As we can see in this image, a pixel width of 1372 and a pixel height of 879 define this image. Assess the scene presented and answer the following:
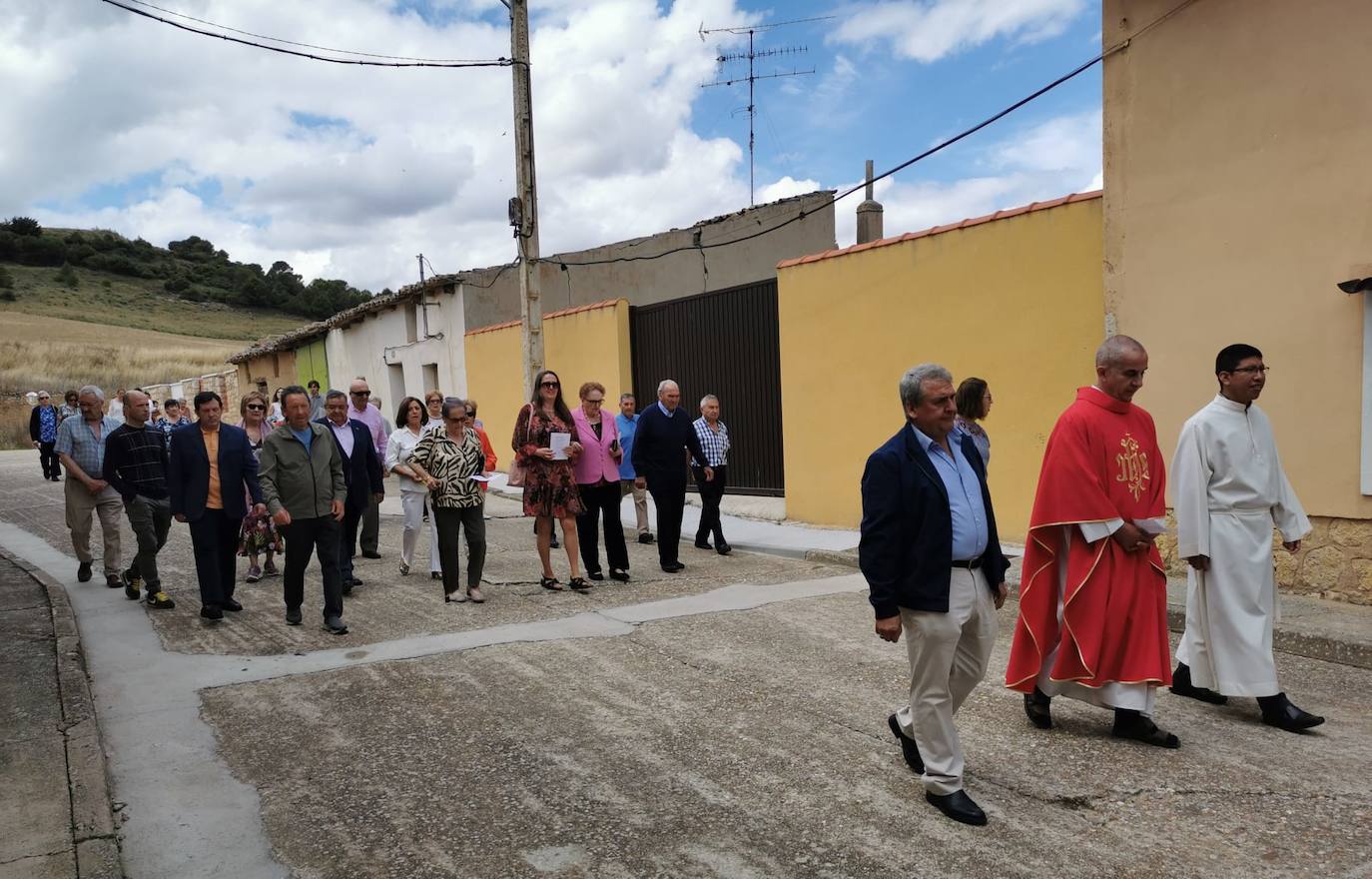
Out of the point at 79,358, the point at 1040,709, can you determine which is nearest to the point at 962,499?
the point at 1040,709

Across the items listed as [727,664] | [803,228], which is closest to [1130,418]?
[727,664]

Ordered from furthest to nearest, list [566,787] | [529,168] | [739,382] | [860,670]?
1. [529,168]
2. [739,382]
3. [860,670]
4. [566,787]

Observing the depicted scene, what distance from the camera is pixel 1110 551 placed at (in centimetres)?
Answer: 465

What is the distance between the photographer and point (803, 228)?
65.8 ft

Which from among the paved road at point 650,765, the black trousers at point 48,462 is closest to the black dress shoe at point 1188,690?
the paved road at point 650,765

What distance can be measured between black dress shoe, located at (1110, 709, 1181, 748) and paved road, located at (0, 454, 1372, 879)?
0.10m

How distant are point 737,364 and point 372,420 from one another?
17.8ft

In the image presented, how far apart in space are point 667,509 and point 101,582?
17.1ft

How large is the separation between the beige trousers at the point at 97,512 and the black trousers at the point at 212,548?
1.70m

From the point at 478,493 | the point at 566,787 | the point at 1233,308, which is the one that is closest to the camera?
the point at 566,787

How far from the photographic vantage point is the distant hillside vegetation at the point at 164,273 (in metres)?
78.4

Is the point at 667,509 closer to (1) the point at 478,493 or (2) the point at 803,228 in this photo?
(1) the point at 478,493

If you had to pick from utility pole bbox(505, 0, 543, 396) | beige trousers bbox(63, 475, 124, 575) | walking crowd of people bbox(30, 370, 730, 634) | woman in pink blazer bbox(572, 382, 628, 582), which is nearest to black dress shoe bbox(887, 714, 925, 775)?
walking crowd of people bbox(30, 370, 730, 634)

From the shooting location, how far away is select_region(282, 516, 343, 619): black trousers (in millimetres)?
7082
